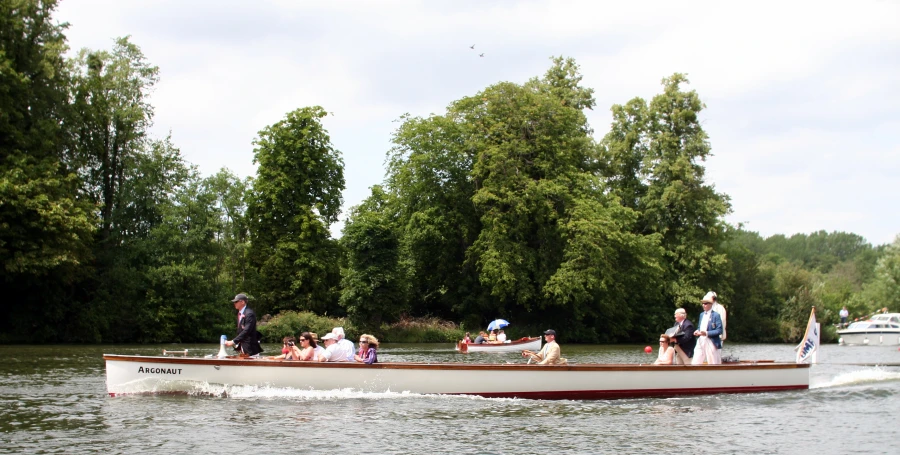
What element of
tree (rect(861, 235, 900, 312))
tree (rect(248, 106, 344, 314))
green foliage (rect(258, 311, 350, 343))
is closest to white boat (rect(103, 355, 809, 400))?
green foliage (rect(258, 311, 350, 343))

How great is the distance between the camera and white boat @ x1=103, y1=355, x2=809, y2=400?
1862 centimetres

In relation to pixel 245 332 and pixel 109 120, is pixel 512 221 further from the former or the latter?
pixel 245 332

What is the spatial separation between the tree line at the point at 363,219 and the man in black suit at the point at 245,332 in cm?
2392

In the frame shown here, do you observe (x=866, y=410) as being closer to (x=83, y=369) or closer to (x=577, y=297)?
(x=83, y=369)

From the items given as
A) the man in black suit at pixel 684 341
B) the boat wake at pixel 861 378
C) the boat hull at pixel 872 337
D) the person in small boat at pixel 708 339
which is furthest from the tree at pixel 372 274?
the person in small boat at pixel 708 339

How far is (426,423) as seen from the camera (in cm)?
1556

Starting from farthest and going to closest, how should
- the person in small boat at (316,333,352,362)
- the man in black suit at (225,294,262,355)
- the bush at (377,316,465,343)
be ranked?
the bush at (377,316,465,343)
the person in small boat at (316,333,352,362)
the man in black suit at (225,294,262,355)

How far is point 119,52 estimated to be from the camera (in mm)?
51125

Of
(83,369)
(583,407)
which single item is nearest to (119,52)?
(83,369)

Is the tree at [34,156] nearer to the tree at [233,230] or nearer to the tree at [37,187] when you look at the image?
the tree at [37,187]

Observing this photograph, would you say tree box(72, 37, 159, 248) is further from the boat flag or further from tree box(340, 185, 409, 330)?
the boat flag

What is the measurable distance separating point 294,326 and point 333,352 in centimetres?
2820

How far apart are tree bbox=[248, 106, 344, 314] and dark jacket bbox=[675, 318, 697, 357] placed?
34077mm

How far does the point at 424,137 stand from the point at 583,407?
3920cm
